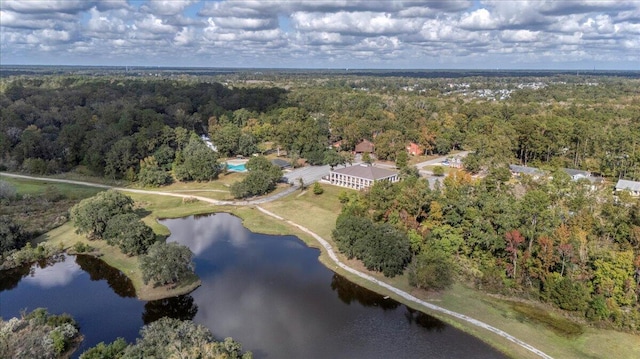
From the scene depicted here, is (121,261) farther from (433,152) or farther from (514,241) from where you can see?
(433,152)

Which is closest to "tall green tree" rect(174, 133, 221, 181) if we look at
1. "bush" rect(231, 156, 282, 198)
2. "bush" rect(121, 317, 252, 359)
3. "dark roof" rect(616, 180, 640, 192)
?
"bush" rect(231, 156, 282, 198)

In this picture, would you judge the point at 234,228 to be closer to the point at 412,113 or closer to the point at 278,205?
the point at 278,205

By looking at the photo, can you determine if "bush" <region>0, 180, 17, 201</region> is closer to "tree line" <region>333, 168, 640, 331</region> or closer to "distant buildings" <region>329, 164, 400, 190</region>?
"distant buildings" <region>329, 164, 400, 190</region>

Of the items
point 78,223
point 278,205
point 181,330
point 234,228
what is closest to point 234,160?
point 278,205

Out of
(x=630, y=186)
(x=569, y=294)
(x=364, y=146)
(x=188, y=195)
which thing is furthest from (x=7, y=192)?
(x=630, y=186)

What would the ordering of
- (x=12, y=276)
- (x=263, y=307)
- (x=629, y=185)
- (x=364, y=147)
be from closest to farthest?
(x=263, y=307), (x=12, y=276), (x=629, y=185), (x=364, y=147)

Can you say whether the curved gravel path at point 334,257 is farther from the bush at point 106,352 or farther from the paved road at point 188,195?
the bush at point 106,352
